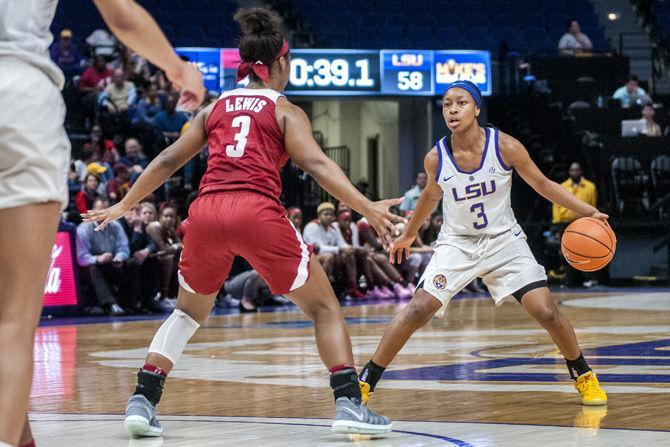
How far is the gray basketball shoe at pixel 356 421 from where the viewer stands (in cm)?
495

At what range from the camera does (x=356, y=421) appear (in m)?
4.95

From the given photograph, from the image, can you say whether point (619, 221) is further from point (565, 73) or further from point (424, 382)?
point (424, 382)

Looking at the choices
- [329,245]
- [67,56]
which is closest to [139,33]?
[329,245]

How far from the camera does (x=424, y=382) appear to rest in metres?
6.89

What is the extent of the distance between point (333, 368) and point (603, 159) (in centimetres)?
1488

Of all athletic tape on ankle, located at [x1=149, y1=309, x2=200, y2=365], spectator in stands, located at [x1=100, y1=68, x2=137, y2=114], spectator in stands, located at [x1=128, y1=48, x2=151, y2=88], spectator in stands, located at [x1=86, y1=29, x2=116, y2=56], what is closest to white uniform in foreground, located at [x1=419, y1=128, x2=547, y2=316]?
athletic tape on ankle, located at [x1=149, y1=309, x2=200, y2=365]

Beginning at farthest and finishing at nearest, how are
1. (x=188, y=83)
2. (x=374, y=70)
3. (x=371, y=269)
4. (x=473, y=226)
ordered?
(x=374, y=70), (x=371, y=269), (x=473, y=226), (x=188, y=83)

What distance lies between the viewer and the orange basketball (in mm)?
6652

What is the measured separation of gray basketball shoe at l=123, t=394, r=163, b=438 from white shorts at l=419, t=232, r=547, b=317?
173 centimetres

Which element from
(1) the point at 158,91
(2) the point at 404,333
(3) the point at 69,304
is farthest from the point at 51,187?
(1) the point at 158,91

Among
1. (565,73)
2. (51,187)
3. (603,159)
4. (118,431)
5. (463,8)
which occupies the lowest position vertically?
(118,431)

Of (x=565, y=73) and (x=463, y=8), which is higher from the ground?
(x=463, y=8)

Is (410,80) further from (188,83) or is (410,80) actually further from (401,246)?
(188,83)

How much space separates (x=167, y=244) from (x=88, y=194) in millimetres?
1069
